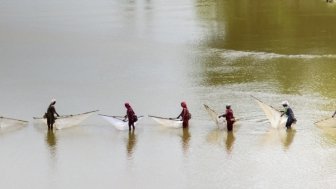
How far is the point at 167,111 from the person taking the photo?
2011 centimetres

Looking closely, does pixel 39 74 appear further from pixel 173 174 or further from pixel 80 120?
pixel 173 174

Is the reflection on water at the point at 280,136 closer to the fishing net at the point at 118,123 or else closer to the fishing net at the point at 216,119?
the fishing net at the point at 216,119

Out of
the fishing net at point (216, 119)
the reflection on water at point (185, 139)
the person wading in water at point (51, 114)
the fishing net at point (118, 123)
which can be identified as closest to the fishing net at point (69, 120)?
the person wading in water at point (51, 114)

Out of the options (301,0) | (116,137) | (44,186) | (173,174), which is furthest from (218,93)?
(301,0)

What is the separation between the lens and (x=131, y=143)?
1709cm

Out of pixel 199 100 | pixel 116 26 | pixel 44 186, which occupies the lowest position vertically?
pixel 44 186

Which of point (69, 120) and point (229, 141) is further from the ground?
point (69, 120)

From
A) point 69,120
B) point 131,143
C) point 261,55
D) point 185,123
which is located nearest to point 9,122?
point 69,120

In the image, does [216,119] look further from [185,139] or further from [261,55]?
[261,55]

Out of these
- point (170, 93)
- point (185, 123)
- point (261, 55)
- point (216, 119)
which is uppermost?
point (261, 55)

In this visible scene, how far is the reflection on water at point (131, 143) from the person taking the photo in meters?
16.3

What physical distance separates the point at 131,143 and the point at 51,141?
91.9 inches

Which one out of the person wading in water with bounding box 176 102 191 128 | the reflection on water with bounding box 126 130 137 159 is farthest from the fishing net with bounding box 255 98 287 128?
the reflection on water with bounding box 126 130 137 159

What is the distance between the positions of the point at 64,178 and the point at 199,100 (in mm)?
7749
